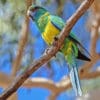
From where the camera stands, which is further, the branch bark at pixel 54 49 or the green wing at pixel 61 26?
the green wing at pixel 61 26

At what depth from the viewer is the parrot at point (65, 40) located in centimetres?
161

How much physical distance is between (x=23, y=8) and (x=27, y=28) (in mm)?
201

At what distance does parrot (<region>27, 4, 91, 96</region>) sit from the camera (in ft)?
5.30

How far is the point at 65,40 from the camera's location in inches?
61.7

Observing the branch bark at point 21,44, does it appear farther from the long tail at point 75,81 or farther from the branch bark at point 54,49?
the branch bark at point 54,49

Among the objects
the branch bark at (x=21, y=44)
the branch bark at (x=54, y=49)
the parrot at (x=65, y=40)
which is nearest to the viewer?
the branch bark at (x=54, y=49)

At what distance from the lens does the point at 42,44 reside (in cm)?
349

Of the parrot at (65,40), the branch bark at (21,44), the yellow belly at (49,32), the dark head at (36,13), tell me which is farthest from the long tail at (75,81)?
the branch bark at (21,44)

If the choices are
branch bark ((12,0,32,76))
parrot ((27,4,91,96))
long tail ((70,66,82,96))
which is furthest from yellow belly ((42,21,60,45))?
branch bark ((12,0,32,76))

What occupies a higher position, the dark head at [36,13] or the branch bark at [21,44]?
the branch bark at [21,44]

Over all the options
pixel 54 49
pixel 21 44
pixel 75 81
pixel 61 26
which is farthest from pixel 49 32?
pixel 21 44

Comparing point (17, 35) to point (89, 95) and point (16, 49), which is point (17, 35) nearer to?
point (16, 49)

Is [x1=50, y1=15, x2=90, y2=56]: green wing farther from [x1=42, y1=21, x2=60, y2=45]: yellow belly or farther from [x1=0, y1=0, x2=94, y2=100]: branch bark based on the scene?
[x1=0, y1=0, x2=94, y2=100]: branch bark

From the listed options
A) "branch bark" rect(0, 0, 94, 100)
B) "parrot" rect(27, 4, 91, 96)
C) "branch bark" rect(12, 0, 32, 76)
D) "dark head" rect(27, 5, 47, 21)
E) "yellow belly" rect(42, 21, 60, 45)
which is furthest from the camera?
"branch bark" rect(12, 0, 32, 76)
